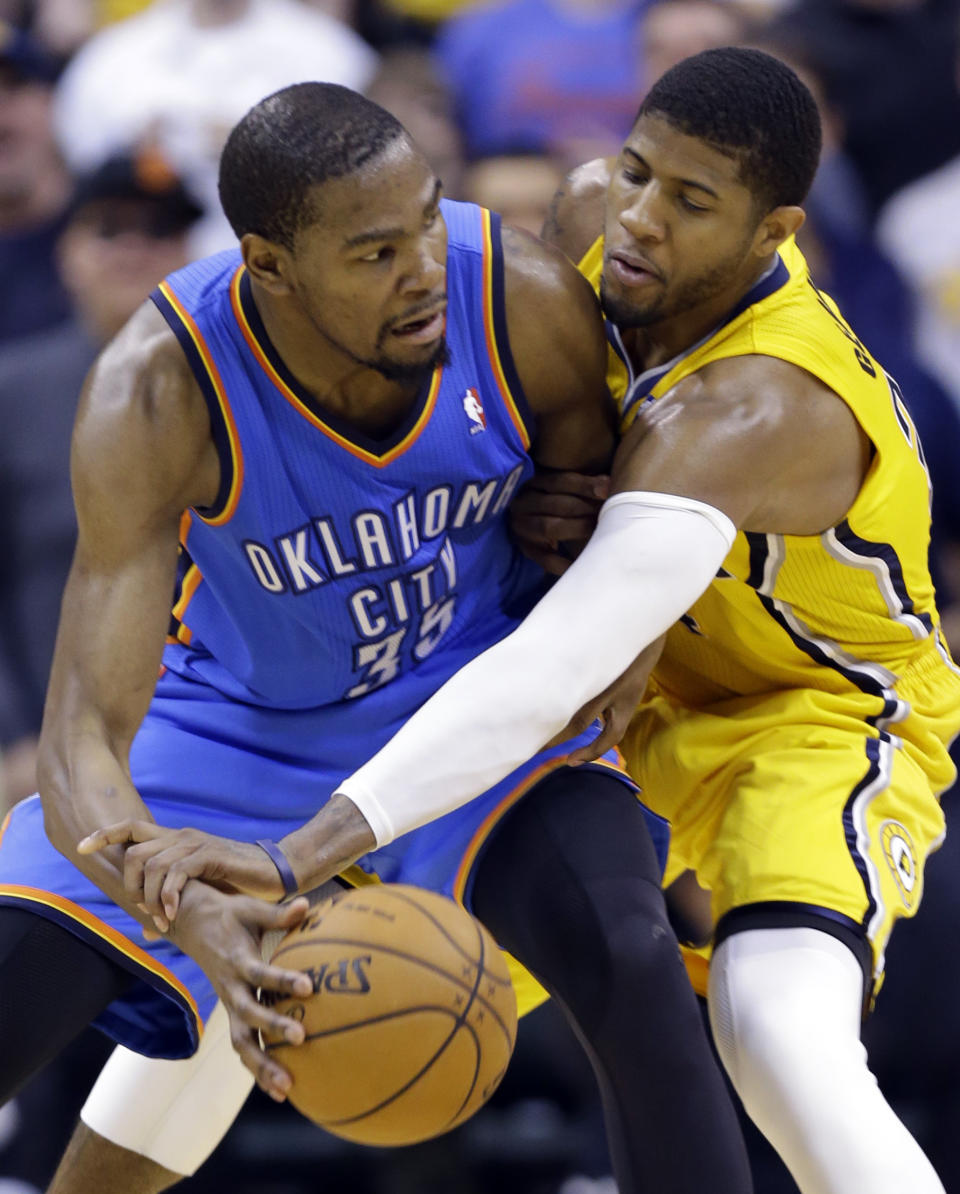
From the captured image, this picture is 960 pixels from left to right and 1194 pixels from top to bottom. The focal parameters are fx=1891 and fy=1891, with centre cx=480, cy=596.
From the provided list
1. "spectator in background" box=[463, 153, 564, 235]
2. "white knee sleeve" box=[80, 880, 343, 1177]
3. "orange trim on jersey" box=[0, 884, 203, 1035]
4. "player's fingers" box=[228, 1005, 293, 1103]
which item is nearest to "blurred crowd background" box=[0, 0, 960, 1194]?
"spectator in background" box=[463, 153, 564, 235]

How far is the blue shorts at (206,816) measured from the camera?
3430 millimetres

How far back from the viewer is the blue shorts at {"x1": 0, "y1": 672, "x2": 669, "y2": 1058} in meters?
3.43

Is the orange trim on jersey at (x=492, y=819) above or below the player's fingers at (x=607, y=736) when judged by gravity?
below

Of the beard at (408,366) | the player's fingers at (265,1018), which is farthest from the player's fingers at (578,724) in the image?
the player's fingers at (265,1018)

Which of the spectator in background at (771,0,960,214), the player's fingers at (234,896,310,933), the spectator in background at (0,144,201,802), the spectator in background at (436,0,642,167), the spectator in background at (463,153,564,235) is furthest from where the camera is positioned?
the spectator in background at (771,0,960,214)

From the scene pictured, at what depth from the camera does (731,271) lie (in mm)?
3484

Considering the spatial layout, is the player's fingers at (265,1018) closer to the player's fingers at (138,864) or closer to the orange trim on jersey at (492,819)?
the player's fingers at (138,864)

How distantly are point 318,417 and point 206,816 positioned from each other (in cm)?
79

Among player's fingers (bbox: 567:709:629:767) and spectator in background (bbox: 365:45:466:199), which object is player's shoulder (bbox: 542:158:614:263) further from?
spectator in background (bbox: 365:45:466:199)

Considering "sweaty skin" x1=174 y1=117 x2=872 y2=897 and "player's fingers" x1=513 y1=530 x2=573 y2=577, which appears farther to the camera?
"player's fingers" x1=513 y1=530 x2=573 y2=577

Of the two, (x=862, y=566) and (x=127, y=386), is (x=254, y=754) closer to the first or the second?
(x=127, y=386)

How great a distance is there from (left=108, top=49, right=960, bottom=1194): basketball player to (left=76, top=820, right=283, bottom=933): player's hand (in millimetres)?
79

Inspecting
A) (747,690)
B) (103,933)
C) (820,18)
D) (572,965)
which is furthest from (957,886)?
(820,18)

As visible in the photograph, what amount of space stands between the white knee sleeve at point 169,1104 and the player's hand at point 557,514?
1.16 meters
